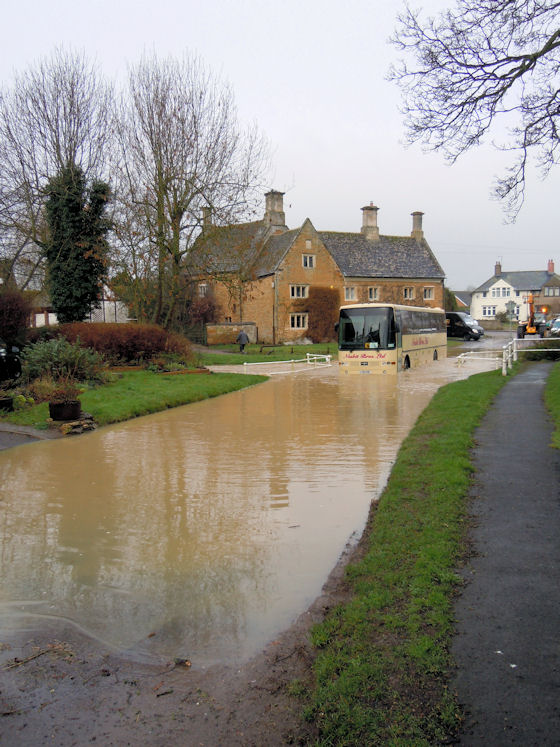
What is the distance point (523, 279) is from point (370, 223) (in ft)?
179

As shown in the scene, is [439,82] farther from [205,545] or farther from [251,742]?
[251,742]

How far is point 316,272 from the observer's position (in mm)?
51656

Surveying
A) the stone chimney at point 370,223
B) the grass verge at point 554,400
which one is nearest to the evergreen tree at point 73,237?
the grass verge at point 554,400

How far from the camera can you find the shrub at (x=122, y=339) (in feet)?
73.6

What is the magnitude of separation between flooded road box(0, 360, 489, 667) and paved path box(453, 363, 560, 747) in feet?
4.49

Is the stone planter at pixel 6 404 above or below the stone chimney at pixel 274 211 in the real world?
below

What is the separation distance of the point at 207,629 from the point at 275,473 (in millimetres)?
4905

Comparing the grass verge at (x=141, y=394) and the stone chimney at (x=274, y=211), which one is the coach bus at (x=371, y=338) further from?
the stone chimney at (x=274, y=211)

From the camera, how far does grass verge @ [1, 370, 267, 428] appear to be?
14141 millimetres

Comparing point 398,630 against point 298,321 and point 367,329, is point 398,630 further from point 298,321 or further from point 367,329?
point 298,321

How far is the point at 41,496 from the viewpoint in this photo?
28.1 ft

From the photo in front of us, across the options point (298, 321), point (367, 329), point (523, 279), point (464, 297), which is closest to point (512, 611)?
point (367, 329)

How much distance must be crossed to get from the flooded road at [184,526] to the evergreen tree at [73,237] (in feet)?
51.9

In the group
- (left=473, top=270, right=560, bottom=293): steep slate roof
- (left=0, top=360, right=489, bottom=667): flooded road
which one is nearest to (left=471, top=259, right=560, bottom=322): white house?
(left=473, top=270, right=560, bottom=293): steep slate roof
